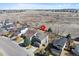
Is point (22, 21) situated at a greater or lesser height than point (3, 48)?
greater

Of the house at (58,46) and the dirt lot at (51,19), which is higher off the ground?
the dirt lot at (51,19)

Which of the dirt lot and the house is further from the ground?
the dirt lot

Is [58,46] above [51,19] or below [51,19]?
below

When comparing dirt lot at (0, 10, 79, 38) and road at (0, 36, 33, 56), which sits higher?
dirt lot at (0, 10, 79, 38)

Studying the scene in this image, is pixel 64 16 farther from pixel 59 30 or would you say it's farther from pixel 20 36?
pixel 20 36

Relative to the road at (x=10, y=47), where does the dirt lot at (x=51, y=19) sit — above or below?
above

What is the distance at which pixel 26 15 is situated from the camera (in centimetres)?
151

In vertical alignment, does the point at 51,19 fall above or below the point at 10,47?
above

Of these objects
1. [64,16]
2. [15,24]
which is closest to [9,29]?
[15,24]

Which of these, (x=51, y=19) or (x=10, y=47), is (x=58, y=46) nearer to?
(x=51, y=19)

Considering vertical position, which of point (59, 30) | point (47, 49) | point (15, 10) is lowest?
point (47, 49)

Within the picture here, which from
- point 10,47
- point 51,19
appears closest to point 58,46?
point 51,19

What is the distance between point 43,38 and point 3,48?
245mm

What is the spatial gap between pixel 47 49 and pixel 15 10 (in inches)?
11.8
